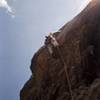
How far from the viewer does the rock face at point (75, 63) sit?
35312 mm

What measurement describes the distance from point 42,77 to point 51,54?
17.1 feet

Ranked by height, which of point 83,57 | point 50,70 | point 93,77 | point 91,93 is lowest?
point 91,93

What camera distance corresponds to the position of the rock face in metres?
35.3

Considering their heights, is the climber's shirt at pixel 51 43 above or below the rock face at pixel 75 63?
above

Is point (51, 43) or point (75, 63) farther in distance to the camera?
point (51, 43)

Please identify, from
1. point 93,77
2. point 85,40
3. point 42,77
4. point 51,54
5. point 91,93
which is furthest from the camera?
point 42,77

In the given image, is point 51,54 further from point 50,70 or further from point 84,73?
point 84,73

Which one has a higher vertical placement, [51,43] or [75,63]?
[51,43]

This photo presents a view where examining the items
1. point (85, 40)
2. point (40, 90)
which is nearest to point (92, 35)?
point (85, 40)

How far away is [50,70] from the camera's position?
4400cm

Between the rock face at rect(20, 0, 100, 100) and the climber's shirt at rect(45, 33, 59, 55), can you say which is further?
the climber's shirt at rect(45, 33, 59, 55)

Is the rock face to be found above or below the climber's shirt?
below

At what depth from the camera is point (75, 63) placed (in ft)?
127

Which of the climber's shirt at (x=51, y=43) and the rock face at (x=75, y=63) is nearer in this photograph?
the rock face at (x=75, y=63)
